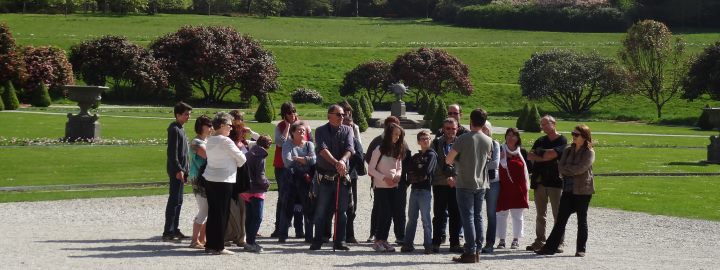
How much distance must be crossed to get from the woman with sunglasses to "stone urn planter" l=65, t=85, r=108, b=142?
20.8 m

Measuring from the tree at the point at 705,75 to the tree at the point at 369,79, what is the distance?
1886cm

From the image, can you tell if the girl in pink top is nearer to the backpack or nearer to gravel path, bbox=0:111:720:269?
the backpack

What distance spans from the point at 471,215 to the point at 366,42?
3198 inches

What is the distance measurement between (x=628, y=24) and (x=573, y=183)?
9228cm

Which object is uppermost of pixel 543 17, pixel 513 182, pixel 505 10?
pixel 505 10

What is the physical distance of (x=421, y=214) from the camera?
45.3 feet

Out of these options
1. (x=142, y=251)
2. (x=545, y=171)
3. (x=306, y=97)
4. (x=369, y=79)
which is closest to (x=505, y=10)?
(x=369, y=79)

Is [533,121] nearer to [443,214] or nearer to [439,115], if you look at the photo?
[439,115]

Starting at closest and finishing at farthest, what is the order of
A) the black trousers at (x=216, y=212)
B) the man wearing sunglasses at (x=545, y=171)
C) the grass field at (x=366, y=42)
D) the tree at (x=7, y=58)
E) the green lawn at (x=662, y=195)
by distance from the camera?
1. the black trousers at (x=216, y=212)
2. the man wearing sunglasses at (x=545, y=171)
3. the green lawn at (x=662, y=195)
4. the tree at (x=7, y=58)
5. the grass field at (x=366, y=42)

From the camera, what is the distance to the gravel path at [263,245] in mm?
12422

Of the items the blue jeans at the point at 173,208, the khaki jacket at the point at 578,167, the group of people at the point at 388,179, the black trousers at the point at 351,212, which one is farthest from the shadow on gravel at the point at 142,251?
the khaki jacket at the point at 578,167

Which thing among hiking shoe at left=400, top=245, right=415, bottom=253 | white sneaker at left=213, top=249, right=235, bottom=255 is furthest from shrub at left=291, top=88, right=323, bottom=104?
white sneaker at left=213, top=249, right=235, bottom=255

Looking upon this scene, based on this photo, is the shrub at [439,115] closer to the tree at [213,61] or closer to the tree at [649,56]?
the tree at [213,61]

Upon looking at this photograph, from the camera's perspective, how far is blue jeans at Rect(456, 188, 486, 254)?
42.1 feet
